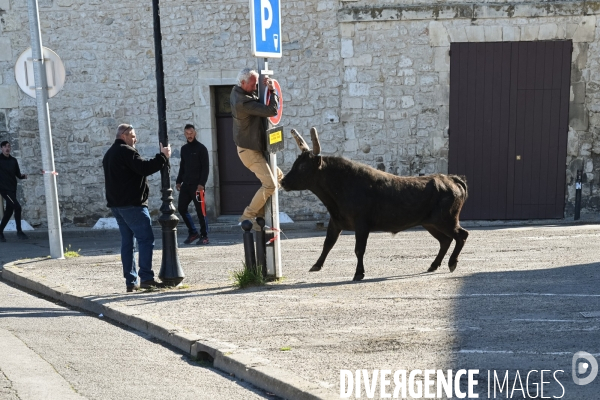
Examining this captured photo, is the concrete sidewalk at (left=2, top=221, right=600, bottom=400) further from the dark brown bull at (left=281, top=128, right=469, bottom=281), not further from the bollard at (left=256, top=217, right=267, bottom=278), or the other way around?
the dark brown bull at (left=281, top=128, right=469, bottom=281)

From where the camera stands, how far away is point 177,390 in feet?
18.9

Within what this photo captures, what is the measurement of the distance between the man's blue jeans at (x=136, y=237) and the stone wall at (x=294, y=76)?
7.48 meters

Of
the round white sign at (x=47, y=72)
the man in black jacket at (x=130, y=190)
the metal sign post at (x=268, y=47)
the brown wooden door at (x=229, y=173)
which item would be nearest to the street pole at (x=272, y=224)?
the metal sign post at (x=268, y=47)

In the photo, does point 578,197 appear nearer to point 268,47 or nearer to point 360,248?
point 360,248

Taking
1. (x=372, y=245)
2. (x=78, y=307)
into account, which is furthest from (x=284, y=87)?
(x=78, y=307)

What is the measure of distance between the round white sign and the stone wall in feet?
16.1

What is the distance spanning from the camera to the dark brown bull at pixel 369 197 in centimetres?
934

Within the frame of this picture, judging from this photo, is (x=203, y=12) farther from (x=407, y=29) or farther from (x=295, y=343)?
(x=295, y=343)

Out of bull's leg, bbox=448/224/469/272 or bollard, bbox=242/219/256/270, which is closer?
bollard, bbox=242/219/256/270

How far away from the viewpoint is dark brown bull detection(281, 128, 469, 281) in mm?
9344

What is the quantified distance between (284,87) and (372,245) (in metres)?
4.90

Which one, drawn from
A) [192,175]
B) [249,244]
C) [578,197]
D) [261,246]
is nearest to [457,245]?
[261,246]

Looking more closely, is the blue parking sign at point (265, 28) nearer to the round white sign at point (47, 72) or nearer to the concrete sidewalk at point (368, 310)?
the concrete sidewalk at point (368, 310)

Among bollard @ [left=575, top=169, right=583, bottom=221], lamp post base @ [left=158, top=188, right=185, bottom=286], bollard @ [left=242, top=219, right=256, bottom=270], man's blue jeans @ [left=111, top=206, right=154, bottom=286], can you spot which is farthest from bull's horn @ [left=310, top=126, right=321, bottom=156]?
bollard @ [left=575, top=169, right=583, bottom=221]
